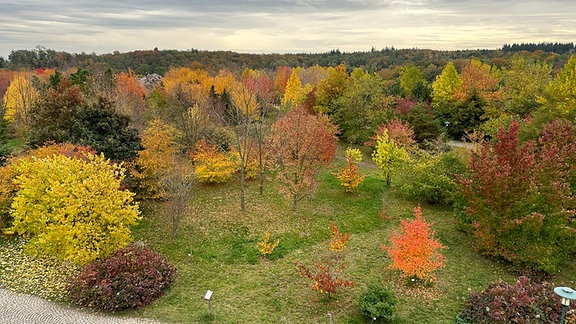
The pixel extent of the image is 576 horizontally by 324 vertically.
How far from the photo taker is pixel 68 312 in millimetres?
11734

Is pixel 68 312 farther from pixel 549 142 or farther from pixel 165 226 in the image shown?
pixel 549 142

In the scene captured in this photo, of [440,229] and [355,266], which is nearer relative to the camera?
[355,266]

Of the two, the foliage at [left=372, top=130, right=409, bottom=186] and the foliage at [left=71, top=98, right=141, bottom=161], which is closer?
the foliage at [left=71, top=98, right=141, bottom=161]

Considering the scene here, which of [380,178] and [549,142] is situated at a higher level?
[549,142]

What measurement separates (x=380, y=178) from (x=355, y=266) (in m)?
11.0

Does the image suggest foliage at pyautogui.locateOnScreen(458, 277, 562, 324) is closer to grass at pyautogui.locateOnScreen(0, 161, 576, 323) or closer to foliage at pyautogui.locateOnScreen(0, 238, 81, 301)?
grass at pyautogui.locateOnScreen(0, 161, 576, 323)

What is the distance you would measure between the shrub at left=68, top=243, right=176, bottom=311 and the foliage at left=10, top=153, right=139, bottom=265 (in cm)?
81

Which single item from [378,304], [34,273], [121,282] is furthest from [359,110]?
[34,273]

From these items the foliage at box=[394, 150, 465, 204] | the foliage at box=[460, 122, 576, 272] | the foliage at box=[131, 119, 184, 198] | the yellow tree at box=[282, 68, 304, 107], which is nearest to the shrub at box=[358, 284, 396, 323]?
the foliage at box=[460, 122, 576, 272]

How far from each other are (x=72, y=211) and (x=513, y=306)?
1429 cm

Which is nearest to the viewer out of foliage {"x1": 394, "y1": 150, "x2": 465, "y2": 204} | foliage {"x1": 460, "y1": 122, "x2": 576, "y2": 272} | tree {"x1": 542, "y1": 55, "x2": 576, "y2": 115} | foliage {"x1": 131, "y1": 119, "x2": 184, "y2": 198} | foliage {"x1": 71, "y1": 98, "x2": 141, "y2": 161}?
foliage {"x1": 460, "y1": 122, "x2": 576, "y2": 272}

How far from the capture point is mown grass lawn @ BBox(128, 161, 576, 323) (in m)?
12.0

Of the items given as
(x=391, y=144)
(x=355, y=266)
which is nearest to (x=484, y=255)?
(x=355, y=266)

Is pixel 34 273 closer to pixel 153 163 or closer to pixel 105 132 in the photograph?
pixel 153 163
